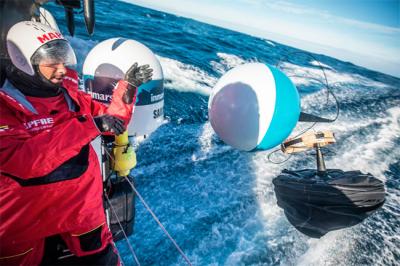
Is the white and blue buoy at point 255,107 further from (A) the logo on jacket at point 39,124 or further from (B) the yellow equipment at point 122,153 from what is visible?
(A) the logo on jacket at point 39,124

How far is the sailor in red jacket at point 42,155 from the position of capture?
1283 millimetres

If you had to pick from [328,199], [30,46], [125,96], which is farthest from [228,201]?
[30,46]

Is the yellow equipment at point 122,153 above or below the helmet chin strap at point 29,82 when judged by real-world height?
below

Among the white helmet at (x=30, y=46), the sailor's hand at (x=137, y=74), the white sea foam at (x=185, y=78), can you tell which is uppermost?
the white helmet at (x=30, y=46)

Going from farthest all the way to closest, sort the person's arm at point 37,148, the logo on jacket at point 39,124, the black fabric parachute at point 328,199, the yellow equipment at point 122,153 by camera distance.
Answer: the black fabric parachute at point 328,199, the yellow equipment at point 122,153, the logo on jacket at point 39,124, the person's arm at point 37,148

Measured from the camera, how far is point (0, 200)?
1.31 meters

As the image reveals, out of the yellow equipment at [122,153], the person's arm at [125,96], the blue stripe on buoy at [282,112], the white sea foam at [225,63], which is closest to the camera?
the person's arm at [125,96]

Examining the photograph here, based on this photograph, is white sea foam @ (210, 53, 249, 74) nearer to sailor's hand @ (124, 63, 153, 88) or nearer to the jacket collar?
sailor's hand @ (124, 63, 153, 88)

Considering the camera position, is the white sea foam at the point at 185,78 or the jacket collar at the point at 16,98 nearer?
the jacket collar at the point at 16,98

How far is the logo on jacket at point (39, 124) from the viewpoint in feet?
4.52

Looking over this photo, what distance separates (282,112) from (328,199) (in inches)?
44.8

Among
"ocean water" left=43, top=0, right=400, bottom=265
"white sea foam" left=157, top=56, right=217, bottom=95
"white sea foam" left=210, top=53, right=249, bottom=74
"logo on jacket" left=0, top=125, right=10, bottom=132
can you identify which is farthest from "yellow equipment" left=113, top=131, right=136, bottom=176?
"white sea foam" left=210, top=53, right=249, bottom=74

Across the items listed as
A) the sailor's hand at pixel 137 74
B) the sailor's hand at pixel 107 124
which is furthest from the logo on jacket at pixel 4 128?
the sailor's hand at pixel 137 74

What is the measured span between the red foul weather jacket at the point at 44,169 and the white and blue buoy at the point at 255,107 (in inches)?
47.2
